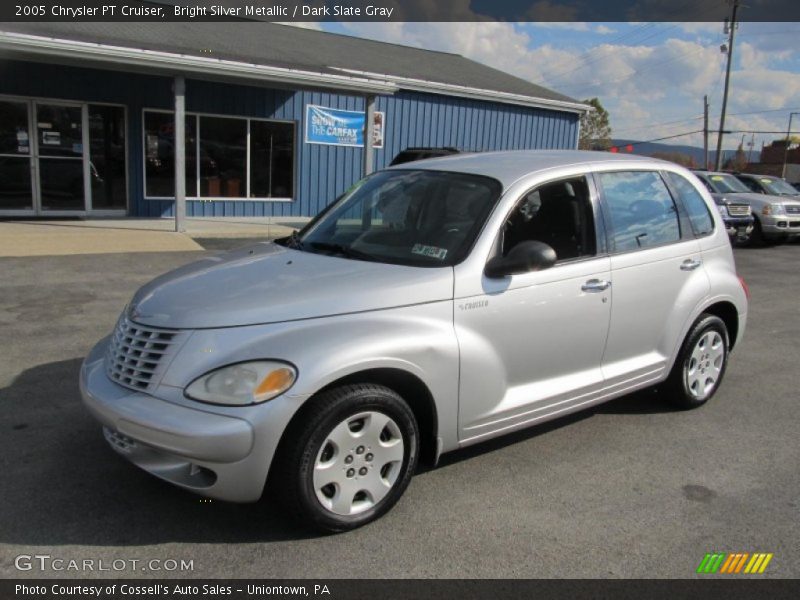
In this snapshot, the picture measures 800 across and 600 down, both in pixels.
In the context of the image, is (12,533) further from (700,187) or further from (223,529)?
(700,187)

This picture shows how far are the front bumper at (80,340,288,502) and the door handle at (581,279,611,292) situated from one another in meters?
2.01

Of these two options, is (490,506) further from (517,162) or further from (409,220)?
(517,162)

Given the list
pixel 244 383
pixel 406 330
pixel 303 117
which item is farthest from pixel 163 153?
pixel 244 383

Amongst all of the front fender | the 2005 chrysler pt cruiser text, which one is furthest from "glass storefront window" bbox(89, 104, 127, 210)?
the front fender

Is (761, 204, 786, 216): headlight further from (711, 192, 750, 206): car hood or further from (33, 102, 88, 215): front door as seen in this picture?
(33, 102, 88, 215): front door

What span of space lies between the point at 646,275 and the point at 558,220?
29.9 inches

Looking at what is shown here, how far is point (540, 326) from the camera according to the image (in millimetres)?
3734

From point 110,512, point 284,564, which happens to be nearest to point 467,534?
point 284,564

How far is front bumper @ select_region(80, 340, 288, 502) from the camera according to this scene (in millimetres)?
2805

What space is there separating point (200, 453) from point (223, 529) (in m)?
0.55

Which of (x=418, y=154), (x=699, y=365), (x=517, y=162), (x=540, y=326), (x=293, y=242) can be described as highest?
(x=418, y=154)

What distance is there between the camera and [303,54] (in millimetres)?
17203

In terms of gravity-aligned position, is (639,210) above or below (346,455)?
above

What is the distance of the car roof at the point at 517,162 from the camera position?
397cm
